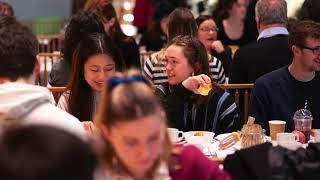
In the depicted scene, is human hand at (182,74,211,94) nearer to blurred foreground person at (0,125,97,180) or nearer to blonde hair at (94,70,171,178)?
blonde hair at (94,70,171,178)

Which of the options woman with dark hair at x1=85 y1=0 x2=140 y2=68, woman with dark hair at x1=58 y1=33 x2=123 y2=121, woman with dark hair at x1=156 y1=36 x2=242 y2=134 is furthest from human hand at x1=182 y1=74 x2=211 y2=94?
woman with dark hair at x1=85 y1=0 x2=140 y2=68

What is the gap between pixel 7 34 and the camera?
8.27 feet

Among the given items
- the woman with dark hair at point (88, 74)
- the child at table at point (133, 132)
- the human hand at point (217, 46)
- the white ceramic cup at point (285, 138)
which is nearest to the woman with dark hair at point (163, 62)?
the human hand at point (217, 46)

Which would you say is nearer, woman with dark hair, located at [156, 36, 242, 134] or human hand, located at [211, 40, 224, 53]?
woman with dark hair, located at [156, 36, 242, 134]

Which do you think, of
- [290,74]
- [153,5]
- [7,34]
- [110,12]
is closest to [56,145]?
[7,34]

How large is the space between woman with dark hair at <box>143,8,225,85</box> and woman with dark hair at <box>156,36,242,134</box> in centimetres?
91

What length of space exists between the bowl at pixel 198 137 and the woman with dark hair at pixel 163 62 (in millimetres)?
1289

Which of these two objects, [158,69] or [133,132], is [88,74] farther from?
[133,132]

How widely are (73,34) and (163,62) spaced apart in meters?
0.75

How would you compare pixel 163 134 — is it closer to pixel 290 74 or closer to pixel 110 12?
pixel 290 74

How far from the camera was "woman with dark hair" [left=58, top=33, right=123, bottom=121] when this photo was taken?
11.5ft

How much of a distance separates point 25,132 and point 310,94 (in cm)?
282

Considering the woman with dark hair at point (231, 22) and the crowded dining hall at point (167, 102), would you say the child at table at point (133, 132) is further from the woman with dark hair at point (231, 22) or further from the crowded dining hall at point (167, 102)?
the woman with dark hair at point (231, 22)

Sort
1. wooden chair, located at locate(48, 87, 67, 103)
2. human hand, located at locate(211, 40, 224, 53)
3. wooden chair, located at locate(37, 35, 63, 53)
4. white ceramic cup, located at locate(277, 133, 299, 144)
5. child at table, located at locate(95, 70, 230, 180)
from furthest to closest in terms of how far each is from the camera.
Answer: wooden chair, located at locate(37, 35, 63, 53) < human hand, located at locate(211, 40, 224, 53) < wooden chair, located at locate(48, 87, 67, 103) < white ceramic cup, located at locate(277, 133, 299, 144) < child at table, located at locate(95, 70, 230, 180)
